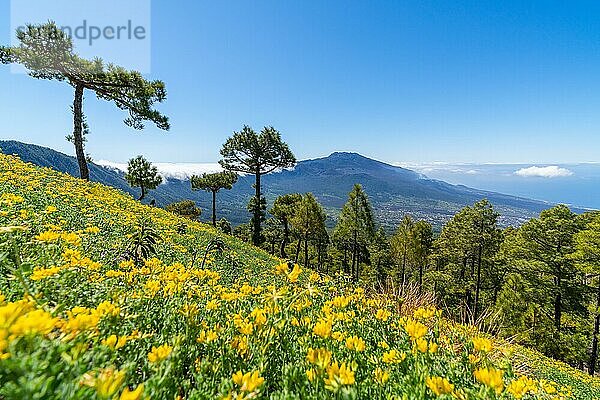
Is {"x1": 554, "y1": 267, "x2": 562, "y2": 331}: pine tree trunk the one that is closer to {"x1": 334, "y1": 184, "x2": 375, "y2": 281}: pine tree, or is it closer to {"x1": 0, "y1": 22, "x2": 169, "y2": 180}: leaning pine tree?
{"x1": 334, "y1": 184, "x2": 375, "y2": 281}: pine tree

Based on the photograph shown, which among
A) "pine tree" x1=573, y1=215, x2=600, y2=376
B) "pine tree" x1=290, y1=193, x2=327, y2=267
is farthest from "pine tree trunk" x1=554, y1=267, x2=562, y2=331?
"pine tree" x1=290, y1=193, x2=327, y2=267

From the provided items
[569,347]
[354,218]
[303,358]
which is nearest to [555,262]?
[569,347]

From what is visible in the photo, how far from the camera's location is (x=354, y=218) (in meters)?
32.1

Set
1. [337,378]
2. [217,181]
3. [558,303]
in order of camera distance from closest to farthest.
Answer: [337,378]
[558,303]
[217,181]

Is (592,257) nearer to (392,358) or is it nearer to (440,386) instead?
(392,358)

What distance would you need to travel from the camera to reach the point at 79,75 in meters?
14.6

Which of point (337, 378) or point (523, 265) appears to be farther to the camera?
point (523, 265)

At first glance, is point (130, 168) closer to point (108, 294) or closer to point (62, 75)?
point (62, 75)

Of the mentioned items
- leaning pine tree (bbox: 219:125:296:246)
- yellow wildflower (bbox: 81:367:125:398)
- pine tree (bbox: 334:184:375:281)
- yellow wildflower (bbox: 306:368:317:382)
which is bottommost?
pine tree (bbox: 334:184:375:281)

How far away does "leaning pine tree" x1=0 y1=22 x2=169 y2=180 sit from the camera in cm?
1325

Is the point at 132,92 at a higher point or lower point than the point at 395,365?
higher

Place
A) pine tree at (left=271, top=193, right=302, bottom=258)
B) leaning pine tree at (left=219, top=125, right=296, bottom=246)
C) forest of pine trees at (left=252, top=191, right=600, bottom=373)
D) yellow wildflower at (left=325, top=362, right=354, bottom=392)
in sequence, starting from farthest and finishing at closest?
1. pine tree at (left=271, top=193, right=302, bottom=258)
2. leaning pine tree at (left=219, top=125, right=296, bottom=246)
3. forest of pine trees at (left=252, top=191, right=600, bottom=373)
4. yellow wildflower at (left=325, top=362, right=354, bottom=392)

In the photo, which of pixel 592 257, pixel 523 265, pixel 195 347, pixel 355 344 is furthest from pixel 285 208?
pixel 195 347

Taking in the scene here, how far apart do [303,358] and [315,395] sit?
446 mm
